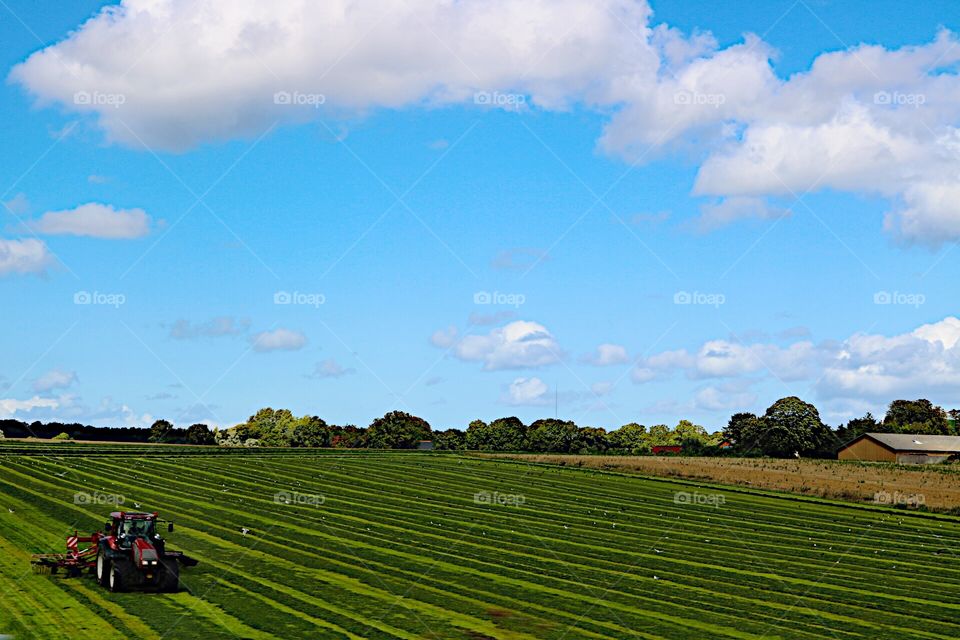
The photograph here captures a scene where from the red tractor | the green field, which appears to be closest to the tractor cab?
the red tractor

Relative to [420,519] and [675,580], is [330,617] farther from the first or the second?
[420,519]

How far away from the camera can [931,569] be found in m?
38.4

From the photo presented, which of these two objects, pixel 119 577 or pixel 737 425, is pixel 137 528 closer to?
pixel 119 577

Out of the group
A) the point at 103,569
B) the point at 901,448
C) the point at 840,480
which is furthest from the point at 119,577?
the point at 901,448

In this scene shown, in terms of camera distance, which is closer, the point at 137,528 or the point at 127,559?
the point at 127,559

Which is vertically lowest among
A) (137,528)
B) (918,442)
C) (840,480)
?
(137,528)

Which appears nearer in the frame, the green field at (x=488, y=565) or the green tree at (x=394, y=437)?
the green field at (x=488, y=565)

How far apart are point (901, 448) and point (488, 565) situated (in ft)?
403

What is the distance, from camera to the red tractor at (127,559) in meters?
29.0

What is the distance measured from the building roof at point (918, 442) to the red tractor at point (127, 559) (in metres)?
132

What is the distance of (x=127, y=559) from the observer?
2961 cm

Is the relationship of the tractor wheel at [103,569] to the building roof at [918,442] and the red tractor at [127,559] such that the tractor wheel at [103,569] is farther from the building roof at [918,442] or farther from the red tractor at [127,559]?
the building roof at [918,442]

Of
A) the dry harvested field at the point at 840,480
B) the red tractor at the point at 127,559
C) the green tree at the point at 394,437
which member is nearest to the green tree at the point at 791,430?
the dry harvested field at the point at 840,480

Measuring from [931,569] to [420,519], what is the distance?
2529 centimetres
